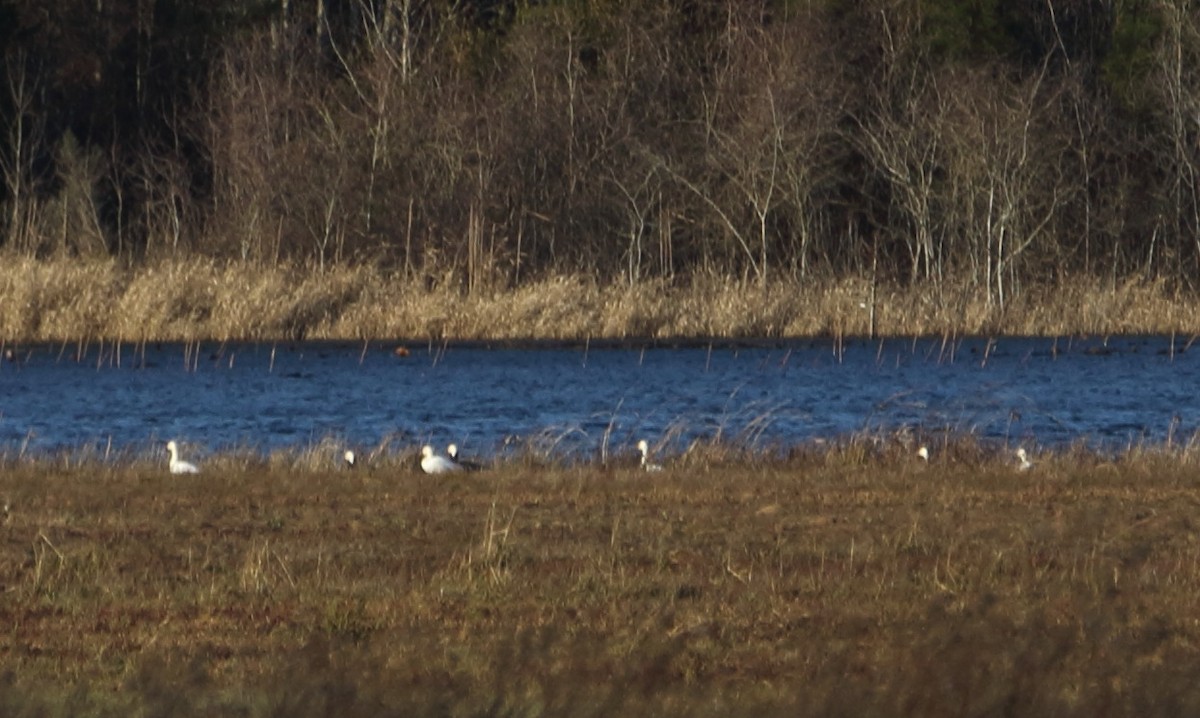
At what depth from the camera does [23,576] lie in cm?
1060

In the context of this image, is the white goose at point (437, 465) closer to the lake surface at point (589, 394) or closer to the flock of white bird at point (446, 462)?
the flock of white bird at point (446, 462)

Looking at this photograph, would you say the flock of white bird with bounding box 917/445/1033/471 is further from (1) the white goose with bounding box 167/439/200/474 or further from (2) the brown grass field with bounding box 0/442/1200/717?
(1) the white goose with bounding box 167/439/200/474

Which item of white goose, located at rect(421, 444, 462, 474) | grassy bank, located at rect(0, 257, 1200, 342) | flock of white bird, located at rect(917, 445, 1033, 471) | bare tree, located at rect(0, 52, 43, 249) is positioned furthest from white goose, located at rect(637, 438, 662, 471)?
bare tree, located at rect(0, 52, 43, 249)

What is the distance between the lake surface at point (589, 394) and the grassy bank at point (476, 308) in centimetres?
37

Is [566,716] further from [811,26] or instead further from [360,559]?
[811,26]

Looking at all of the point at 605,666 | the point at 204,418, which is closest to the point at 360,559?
the point at 605,666

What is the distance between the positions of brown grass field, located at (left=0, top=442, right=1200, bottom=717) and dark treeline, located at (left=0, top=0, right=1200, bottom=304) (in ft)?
71.6

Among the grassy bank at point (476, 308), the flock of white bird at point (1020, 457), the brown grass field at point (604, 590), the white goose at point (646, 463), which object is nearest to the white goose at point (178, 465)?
the brown grass field at point (604, 590)

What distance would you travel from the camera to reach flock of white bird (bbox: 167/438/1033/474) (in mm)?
16172

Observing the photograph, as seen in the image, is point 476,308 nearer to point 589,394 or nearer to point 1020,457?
point 589,394

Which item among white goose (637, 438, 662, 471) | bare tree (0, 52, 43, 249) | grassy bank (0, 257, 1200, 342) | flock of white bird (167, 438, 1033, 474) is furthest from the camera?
bare tree (0, 52, 43, 249)

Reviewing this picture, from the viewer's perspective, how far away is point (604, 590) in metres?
10.1

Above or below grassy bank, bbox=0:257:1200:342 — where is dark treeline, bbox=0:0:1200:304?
above

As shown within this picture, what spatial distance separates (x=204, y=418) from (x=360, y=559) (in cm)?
1503
